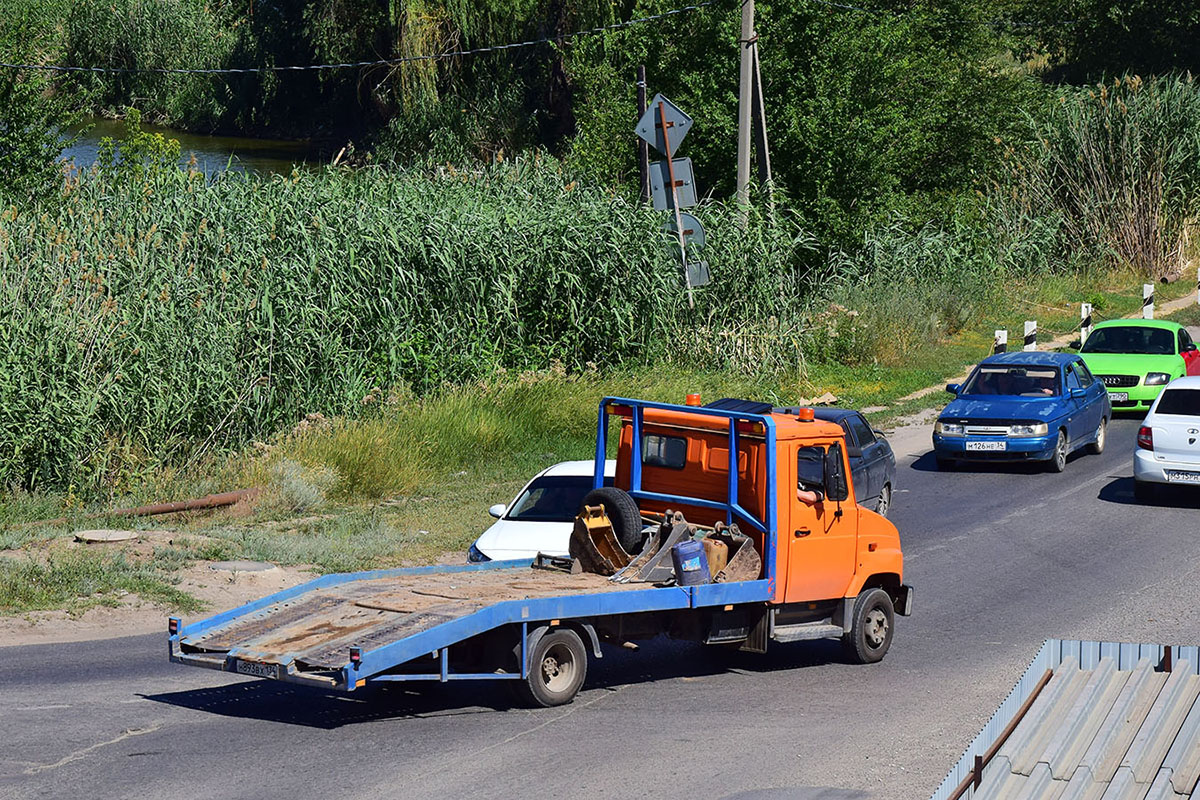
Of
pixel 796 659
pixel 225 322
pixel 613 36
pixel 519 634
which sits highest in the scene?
pixel 613 36

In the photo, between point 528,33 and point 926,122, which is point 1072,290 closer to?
point 926,122

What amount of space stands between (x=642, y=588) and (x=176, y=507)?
762cm

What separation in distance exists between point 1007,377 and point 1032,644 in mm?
9634

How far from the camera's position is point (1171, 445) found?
17859 millimetres

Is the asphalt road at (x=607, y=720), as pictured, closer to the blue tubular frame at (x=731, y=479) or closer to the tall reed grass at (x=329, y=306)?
the blue tubular frame at (x=731, y=479)

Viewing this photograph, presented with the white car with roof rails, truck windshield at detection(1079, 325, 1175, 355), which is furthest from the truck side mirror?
truck windshield at detection(1079, 325, 1175, 355)

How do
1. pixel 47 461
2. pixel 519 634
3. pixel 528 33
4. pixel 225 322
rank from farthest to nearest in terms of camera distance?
pixel 528 33 < pixel 225 322 < pixel 47 461 < pixel 519 634

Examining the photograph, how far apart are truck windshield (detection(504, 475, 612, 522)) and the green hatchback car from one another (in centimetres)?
1265

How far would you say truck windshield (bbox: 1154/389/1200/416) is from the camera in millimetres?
18359

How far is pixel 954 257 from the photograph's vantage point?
1356 inches

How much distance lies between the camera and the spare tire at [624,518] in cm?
1120

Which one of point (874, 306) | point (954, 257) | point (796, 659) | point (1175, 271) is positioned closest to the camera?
point (796, 659)

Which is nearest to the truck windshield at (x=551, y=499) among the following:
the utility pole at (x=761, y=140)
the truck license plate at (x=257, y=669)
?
the truck license plate at (x=257, y=669)

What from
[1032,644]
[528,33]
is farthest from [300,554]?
[528,33]
